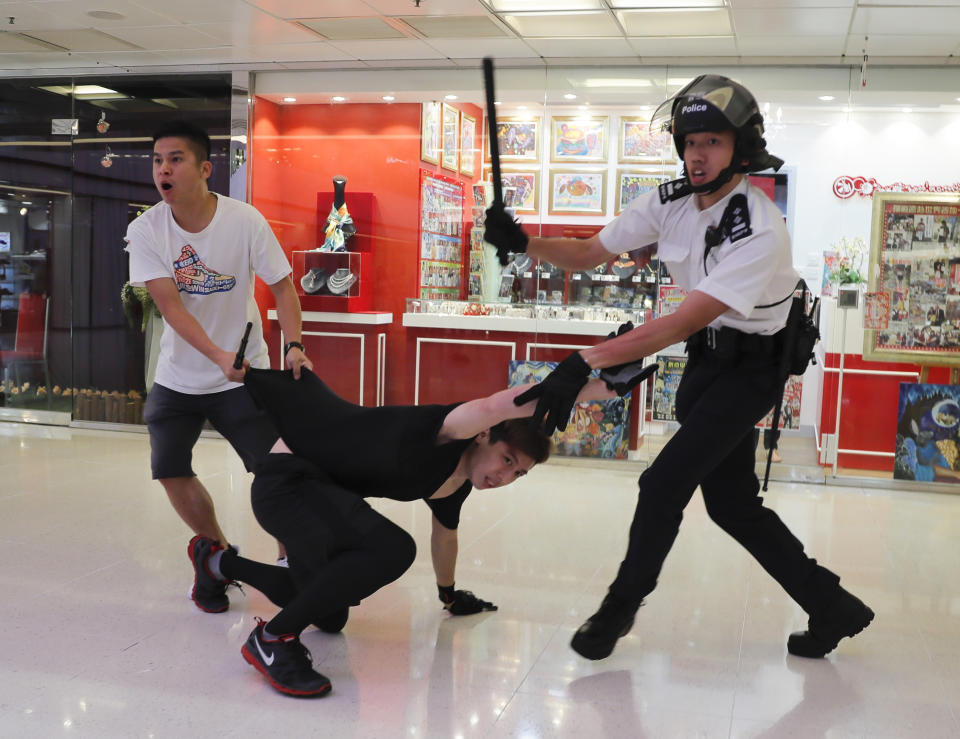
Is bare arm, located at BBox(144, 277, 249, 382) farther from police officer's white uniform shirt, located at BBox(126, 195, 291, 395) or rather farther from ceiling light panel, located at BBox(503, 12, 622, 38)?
ceiling light panel, located at BBox(503, 12, 622, 38)

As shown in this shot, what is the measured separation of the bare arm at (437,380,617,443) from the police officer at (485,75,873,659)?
51 millimetres

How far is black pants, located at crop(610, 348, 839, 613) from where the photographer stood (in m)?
2.49

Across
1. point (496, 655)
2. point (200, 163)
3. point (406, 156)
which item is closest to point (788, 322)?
point (496, 655)

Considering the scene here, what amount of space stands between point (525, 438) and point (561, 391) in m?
0.23

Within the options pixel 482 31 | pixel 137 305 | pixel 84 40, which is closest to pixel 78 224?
pixel 137 305

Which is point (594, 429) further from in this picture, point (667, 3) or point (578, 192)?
point (667, 3)

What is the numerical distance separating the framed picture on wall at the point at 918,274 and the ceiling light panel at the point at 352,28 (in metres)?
2.95

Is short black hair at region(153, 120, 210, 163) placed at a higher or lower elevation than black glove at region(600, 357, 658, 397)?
higher

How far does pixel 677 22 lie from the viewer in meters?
4.97

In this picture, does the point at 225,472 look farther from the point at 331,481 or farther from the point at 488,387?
the point at 331,481

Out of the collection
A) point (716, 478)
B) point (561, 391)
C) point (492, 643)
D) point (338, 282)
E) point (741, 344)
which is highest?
point (338, 282)

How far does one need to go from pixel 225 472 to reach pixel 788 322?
364 centimetres

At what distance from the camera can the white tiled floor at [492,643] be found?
7.59 feet

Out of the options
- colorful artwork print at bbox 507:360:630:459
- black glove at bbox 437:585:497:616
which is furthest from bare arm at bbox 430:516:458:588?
colorful artwork print at bbox 507:360:630:459
